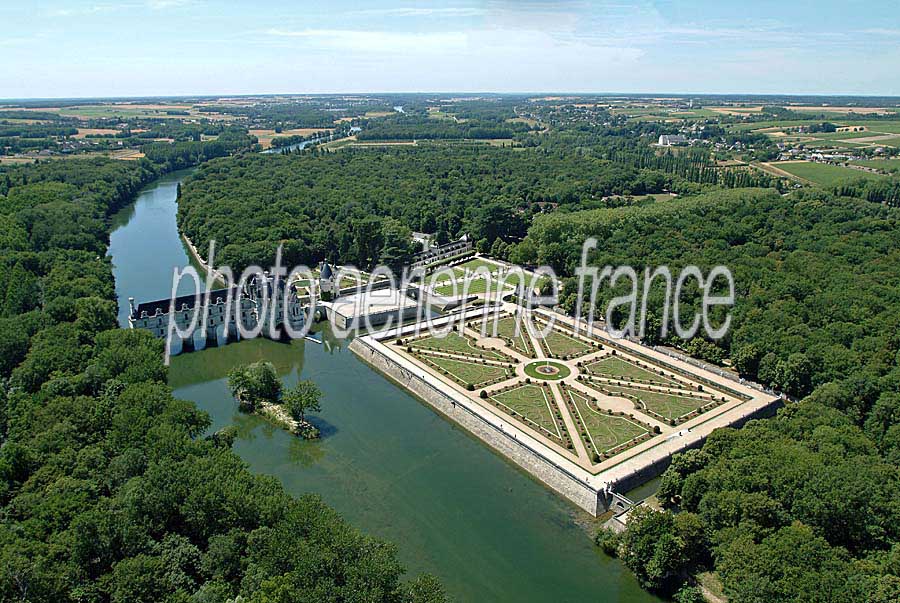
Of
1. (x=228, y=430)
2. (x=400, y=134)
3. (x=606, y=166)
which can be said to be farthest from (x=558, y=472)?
(x=400, y=134)

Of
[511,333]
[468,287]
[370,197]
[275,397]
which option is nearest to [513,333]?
[511,333]

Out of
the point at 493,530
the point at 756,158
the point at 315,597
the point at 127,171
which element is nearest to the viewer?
the point at 315,597

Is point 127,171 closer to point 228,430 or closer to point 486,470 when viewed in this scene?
point 228,430

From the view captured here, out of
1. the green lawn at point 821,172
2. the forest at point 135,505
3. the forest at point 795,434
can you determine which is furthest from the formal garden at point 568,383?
the green lawn at point 821,172

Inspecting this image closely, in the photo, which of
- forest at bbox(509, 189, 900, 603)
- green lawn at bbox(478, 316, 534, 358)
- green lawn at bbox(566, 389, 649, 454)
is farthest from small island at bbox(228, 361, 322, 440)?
forest at bbox(509, 189, 900, 603)

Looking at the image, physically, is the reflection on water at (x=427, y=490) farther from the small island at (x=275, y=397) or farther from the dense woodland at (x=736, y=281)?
the dense woodland at (x=736, y=281)

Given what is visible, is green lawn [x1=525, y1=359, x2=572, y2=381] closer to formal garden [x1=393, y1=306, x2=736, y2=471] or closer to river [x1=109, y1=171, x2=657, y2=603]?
formal garden [x1=393, y1=306, x2=736, y2=471]

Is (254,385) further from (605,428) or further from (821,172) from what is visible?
(821,172)
